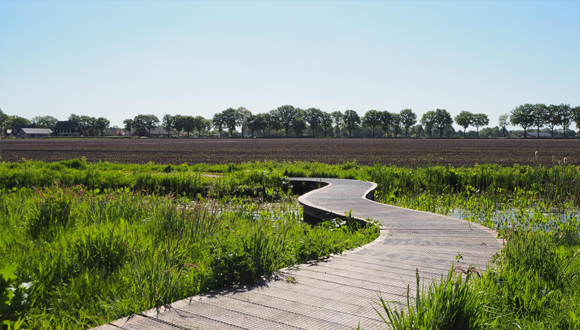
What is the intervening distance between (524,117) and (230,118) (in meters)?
111

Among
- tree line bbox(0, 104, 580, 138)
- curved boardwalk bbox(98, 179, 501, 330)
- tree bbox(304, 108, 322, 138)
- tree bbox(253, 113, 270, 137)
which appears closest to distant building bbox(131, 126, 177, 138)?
tree line bbox(0, 104, 580, 138)

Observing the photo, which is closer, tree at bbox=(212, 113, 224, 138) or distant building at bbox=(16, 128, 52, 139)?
distant building at bbox=(16, 128, 52, 139)

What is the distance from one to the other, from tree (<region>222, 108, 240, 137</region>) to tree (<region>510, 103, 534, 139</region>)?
106 m

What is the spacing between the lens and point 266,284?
4441 millimetres

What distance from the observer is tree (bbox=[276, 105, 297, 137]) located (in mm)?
162837

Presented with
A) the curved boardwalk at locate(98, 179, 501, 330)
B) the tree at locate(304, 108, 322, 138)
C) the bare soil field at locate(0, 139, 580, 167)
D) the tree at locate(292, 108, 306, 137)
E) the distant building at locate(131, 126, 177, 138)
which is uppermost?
the tree at locate(304, 108, 322, 138)

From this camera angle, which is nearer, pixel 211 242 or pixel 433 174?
pixel 211 242

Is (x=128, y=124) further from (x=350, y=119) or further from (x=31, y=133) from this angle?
(x=350, y=119)

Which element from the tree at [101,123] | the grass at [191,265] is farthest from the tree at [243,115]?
the grass at [191,265]

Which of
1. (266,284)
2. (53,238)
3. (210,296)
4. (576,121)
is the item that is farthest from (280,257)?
(576,121)

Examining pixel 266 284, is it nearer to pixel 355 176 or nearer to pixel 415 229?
pixel 415 229

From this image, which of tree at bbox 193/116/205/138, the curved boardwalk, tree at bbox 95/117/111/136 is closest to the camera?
the curved boardwalk

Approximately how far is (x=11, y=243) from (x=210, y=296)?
Answer: 3759mm

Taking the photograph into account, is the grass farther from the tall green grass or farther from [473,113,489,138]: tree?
[473,113,489,138]: tree
